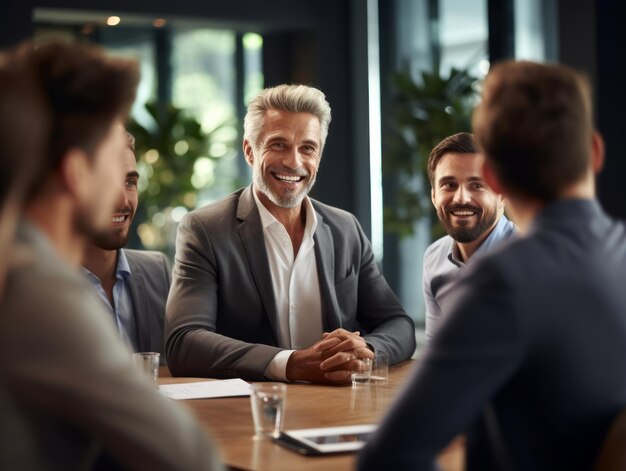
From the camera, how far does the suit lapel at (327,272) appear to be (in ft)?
12.0

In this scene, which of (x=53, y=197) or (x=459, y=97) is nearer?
(x=53, y=197)

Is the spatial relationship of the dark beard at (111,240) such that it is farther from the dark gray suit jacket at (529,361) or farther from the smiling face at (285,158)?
the dark gray suit jacket at (529,361)

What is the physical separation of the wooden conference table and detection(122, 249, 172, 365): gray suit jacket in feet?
1.66

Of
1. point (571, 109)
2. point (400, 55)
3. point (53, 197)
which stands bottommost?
point (53, 197)

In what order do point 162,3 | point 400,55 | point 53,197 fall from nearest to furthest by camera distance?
1. point 53,197
2. point 162,3
3. point 400,55

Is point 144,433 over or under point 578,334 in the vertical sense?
under

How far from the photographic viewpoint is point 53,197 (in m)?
1.53

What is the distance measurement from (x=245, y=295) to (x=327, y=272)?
0.34m

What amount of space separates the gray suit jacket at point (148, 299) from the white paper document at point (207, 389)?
84 cm

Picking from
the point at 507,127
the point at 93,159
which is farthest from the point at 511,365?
the point at 93,159

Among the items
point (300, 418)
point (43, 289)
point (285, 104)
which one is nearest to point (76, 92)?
point (43, 289)

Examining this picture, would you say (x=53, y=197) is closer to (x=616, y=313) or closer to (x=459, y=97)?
(x=616, y=313)

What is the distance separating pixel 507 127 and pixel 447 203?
2.36 m

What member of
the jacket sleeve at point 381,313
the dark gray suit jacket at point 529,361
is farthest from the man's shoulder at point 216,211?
the dark gray suit jacket at point 529,361
